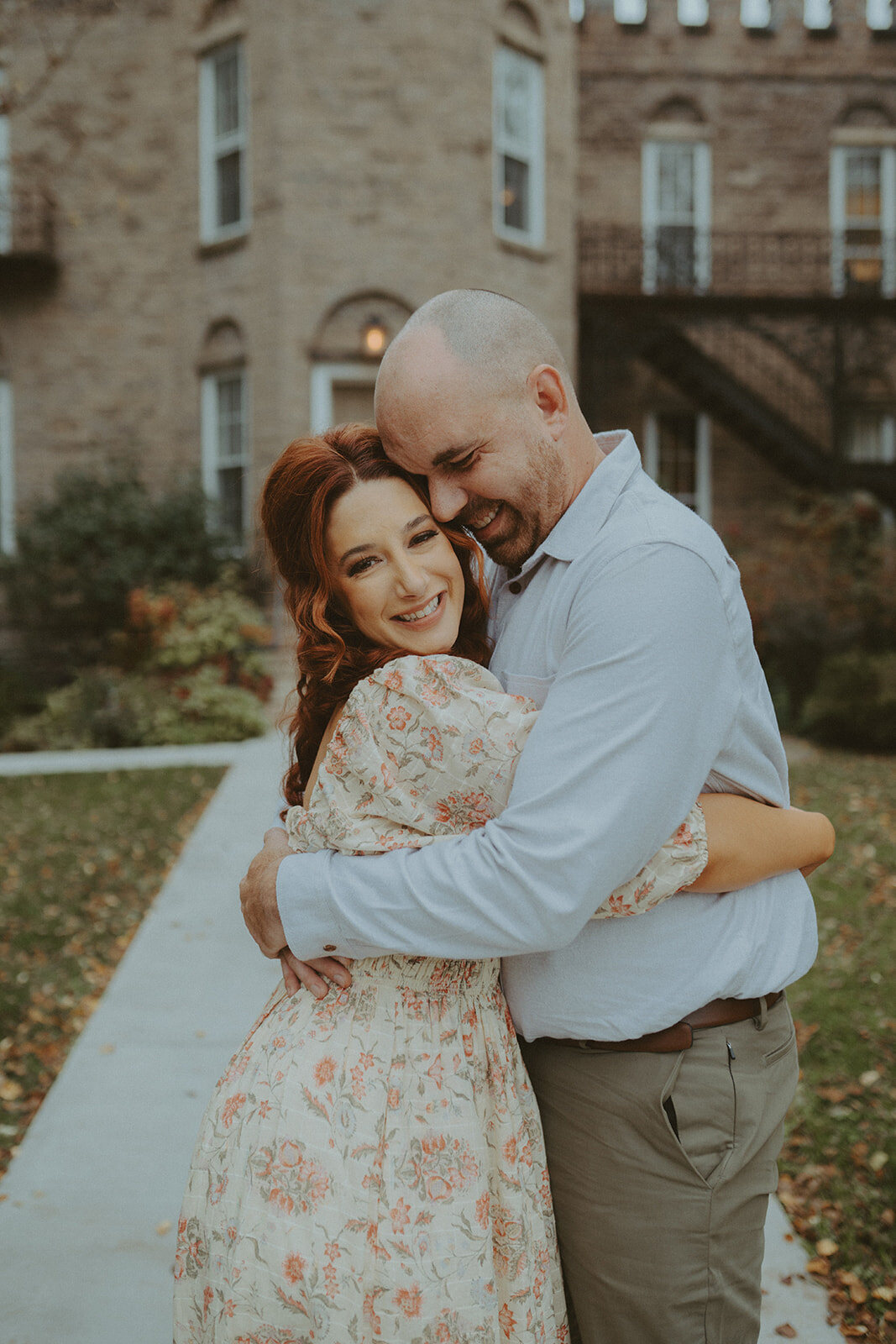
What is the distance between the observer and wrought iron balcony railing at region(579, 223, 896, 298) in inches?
598

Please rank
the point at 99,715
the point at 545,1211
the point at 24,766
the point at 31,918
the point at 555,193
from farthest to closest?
the point at 555,193
the point at 99,715
the point at 24,766
the point at 31,918
the point at 545,1211

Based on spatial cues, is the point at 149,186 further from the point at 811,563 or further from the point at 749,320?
the point at 811,563

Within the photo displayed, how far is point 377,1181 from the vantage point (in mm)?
1677

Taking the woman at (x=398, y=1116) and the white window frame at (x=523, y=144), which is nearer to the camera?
the woman at (x=398, y=1116)

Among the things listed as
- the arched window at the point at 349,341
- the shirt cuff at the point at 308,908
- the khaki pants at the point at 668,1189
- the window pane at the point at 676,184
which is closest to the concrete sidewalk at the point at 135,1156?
the khaki pants at the point at 668,1189

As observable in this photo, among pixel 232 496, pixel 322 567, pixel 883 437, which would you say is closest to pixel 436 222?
pixel 232 496

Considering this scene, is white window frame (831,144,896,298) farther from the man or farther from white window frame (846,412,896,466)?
the man

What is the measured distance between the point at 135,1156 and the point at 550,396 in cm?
287

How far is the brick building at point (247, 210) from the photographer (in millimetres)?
12578

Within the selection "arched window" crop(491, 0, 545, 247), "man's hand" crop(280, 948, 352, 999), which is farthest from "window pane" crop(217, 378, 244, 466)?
"man's hand" crop(280, 948, 352, 999)

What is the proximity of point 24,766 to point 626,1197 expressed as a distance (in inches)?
329

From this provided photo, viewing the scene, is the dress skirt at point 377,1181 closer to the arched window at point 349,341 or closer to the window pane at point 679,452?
the arched window at point 349,341

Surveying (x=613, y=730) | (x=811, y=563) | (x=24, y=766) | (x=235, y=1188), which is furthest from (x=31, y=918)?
(x=811, y=563)

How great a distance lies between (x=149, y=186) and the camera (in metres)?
13.9
